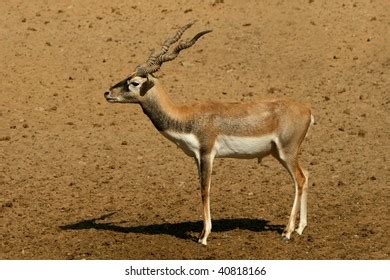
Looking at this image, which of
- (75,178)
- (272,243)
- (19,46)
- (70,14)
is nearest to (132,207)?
(75,178)

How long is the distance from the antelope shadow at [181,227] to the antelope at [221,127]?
0.65 m

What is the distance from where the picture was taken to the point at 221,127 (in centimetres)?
1328

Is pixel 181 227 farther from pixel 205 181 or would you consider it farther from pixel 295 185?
pixel 295 185

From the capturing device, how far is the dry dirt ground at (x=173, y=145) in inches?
539

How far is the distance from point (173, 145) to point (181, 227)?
467 centimetres

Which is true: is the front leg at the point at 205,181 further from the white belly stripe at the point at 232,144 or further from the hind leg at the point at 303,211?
the hind leg at the point at 303,211

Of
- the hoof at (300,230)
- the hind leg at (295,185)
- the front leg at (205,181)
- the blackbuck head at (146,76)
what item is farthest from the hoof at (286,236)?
the blackbuck head at (146,76)

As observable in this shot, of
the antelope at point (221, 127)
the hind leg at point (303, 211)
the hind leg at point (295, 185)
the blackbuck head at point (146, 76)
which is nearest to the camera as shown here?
the antelope at point (221, 127)

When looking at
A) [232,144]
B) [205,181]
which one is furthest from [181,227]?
[232,144]

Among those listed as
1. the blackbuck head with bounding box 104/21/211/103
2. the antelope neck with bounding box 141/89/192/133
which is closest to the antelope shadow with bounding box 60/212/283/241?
the antelope neck with bounding box 141/89/192/133

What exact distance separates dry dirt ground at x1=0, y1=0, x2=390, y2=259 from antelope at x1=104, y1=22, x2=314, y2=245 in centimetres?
100

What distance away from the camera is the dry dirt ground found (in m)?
13.7
